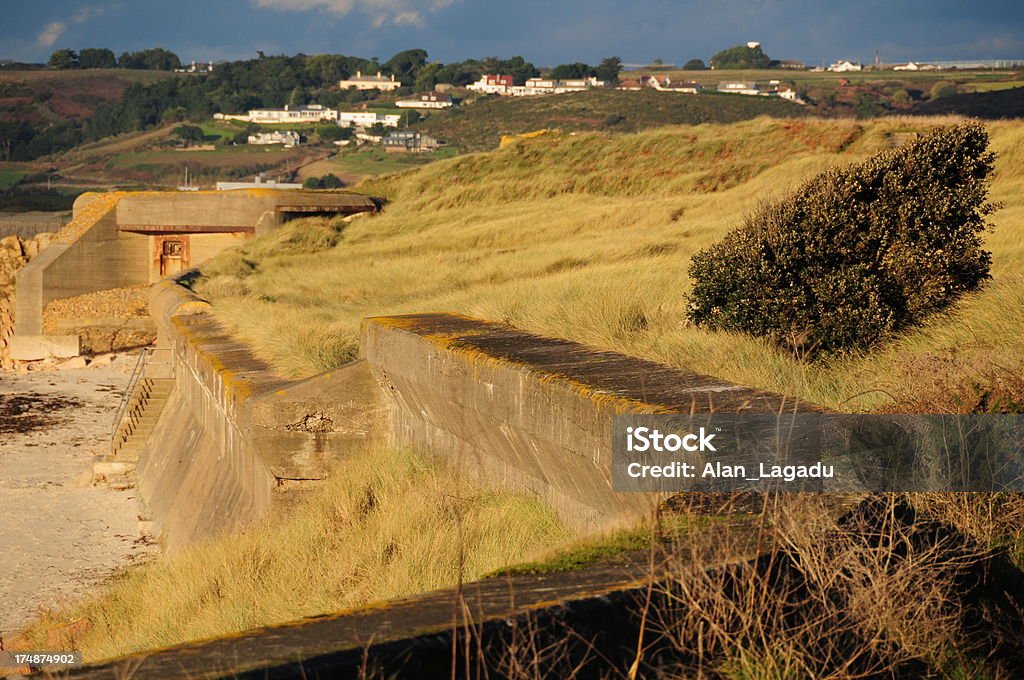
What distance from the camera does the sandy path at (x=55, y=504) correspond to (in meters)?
10.6

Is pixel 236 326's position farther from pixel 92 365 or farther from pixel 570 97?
pixel 570 97

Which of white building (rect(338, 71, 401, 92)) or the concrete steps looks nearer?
the concrete steps

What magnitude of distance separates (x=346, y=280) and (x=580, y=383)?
12.9 m

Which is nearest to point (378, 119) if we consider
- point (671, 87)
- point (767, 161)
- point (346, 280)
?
point (671, 87)

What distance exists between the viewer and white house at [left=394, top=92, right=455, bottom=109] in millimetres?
153875

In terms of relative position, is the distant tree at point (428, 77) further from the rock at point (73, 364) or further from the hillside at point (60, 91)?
the rock at point (73, 364)

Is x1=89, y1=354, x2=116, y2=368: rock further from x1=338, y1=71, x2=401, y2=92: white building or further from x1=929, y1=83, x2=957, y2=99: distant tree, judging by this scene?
x1=338, y1=71, x2=401, y2=92: white building

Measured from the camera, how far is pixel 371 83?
19100cm

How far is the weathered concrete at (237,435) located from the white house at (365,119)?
128905 millimetres

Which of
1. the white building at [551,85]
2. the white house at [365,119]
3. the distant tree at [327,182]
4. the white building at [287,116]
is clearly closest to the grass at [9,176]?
the distant tree at [327,182]

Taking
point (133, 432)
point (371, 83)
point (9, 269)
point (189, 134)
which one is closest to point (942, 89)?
point (189, 134)

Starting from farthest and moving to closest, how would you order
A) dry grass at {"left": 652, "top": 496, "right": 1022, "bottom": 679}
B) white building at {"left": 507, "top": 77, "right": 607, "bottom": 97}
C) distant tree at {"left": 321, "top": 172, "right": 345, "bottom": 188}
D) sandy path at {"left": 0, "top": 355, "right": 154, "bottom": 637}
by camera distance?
white building at {"left": 507, "top": 77, "right": 607, "bottom": 97} → distant tree at {"left": 321, "top": 172, "right": 345, "bottom": 188} → sandy path at {"left": 0, "top": 355, "right": 154, "bottom": 637} → dry grass at {"left": 652, "top": 496, "right": 1022, "bottom": 679}

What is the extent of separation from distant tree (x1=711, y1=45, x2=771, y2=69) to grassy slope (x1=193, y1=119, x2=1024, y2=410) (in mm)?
151562

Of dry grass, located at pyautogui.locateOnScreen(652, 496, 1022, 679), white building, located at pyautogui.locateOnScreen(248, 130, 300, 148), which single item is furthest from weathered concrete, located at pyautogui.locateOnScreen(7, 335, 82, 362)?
white building, located at pyautogui.locateOnScreen(248, 130, 300, 148)
